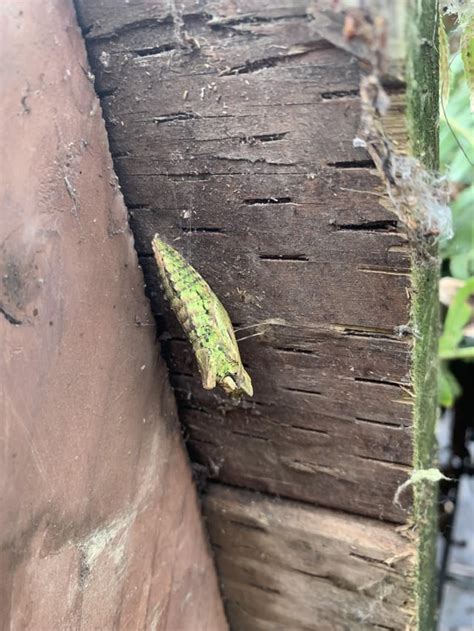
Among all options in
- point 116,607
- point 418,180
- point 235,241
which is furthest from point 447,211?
point 116,607

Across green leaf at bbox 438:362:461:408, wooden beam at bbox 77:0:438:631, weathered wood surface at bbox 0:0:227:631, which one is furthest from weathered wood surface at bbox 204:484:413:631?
green leaf at bbox 438:362:461:408

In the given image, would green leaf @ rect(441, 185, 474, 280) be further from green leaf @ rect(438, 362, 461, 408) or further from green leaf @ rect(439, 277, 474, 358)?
green leaf @ rect(438, 362, 461, 408)

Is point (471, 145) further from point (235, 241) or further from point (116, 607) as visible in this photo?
point (116, 607)

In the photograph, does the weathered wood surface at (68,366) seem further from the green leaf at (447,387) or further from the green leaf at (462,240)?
the green leaf at (462,240)

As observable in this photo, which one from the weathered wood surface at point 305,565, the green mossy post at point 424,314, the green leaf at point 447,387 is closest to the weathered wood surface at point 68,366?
the weathered wood surface at point 305,565

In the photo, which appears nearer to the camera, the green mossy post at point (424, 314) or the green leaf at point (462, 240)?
the green mossy post at point (424, 314)
